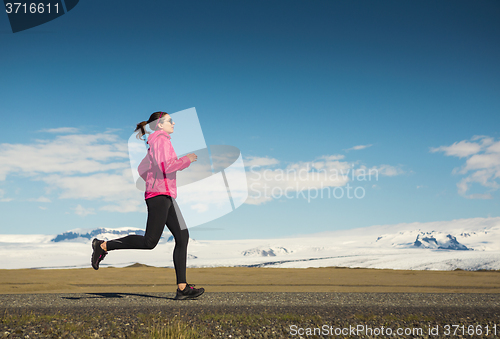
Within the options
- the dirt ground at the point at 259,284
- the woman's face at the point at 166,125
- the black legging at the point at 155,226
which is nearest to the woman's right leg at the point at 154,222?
the black legging at the point at 155,226

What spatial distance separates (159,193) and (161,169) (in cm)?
33

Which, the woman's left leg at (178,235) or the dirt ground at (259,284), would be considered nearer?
the woman's left leg at (178,235)

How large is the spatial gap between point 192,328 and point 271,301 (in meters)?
2.86

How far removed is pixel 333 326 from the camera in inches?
140

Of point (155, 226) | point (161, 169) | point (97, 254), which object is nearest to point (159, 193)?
point (161, 169)

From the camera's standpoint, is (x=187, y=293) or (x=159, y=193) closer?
(x=159, y=193)

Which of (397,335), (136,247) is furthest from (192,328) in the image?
(136,247)

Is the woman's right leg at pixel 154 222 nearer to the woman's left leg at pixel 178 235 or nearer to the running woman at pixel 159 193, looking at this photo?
the running woman at pixel 159 193

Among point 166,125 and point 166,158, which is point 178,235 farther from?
point 166,125

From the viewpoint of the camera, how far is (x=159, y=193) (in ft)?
17.2

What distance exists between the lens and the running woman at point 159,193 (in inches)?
205

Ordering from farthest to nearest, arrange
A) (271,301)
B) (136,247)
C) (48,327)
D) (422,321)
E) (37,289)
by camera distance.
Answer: (37,289)
(271,301)
(136,247)
(422,321)
(48,327)

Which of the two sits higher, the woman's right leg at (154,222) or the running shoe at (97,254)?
the woman's right leg at (154,222)

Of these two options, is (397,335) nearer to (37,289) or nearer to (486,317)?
(486,317)
